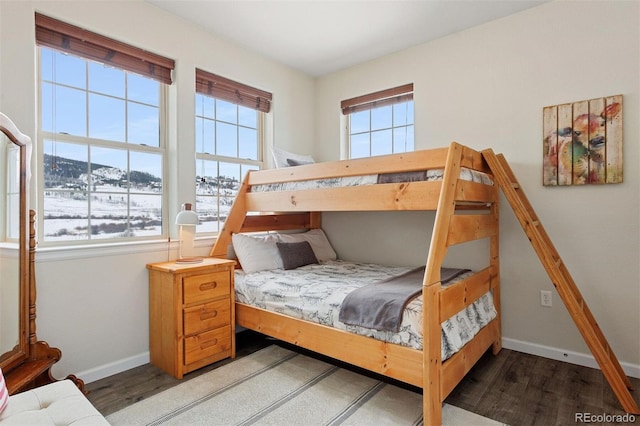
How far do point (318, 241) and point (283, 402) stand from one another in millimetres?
1759

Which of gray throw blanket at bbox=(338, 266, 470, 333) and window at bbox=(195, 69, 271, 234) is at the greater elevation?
window at bbox=(195, 69, 271, 234)

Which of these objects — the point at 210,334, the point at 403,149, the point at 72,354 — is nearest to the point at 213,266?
the point at 210,334

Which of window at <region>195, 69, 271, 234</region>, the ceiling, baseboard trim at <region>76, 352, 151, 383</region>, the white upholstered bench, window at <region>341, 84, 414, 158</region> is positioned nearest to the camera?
the white upholstered bench

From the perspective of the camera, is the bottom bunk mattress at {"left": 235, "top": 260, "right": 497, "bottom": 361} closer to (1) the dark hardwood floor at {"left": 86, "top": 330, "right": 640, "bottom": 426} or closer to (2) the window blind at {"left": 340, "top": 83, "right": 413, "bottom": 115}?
(1) the dark hardwood floor at {"left": 86, "top": 330, "right": 640, "bottom": 426}

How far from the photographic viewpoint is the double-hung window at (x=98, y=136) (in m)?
2.19

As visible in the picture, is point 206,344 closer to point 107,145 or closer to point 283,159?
point 107,145

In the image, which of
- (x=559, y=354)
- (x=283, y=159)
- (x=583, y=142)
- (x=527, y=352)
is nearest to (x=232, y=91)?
(x=283, y=159)

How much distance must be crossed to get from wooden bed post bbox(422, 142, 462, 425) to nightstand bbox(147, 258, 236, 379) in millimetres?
1474

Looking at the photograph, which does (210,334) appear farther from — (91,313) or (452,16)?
(452,16)

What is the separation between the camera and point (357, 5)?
2537 millimetres

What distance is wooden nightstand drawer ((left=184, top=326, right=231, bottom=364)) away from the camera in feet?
7.50

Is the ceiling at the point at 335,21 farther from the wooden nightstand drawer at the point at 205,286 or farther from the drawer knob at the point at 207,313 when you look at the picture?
the drawer knob at the point at 207,313

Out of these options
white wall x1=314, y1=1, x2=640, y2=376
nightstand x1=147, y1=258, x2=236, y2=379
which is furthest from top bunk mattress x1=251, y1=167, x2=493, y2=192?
nightstand x1=147, y1=258, x2=236, y2=379

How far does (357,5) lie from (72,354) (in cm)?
305
